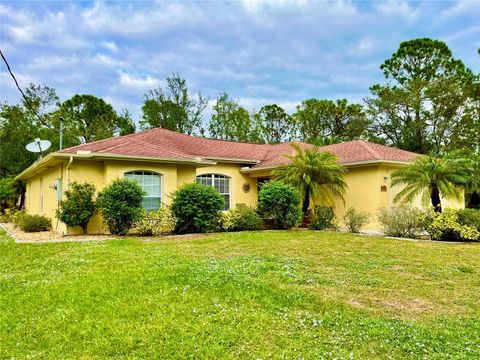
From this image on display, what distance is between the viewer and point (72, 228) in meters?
13.2

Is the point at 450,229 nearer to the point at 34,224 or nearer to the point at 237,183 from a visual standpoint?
the point at 237,183

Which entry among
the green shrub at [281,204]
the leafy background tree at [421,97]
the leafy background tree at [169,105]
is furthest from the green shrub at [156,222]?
the leafy background tree at [421,97]

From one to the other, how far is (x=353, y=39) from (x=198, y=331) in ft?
62.5

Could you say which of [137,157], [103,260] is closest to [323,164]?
[137,157]

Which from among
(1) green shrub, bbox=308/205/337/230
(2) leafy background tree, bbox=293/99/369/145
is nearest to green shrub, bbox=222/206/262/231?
(1) green shrub, bbox=308/205/337/230

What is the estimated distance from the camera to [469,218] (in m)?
11.6

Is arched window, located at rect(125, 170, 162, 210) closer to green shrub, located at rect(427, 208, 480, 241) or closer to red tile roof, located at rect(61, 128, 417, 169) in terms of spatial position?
red tile roof, located at rect(61, 128, 417, 169)

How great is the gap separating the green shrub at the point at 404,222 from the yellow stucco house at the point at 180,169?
7.90 feet

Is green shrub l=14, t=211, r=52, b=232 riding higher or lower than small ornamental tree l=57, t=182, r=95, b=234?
Answer: lower

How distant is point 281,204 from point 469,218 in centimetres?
627

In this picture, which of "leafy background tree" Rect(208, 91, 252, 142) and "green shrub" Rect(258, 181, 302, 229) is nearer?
"green shrub" Rect(258, 181, 302, 229)

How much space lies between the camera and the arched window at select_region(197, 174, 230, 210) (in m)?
18.0

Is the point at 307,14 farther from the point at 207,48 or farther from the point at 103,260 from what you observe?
the point at 103,260

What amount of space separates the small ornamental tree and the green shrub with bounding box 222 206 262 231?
480 cm
